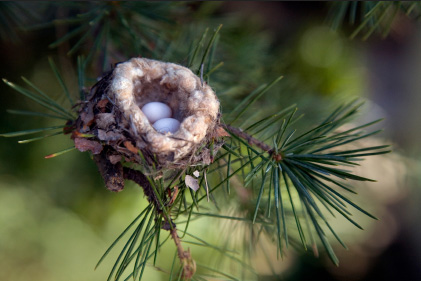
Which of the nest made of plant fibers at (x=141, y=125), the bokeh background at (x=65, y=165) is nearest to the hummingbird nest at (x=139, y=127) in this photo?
the nest made of plant fibers at (x=141, y=125)

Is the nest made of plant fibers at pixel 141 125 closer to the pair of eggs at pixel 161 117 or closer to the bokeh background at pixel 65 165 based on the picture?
the pair of eggs at pixel 161 117

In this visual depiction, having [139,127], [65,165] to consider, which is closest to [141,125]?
[139,127]

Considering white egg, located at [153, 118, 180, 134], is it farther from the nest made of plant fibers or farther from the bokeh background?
the bokeh background

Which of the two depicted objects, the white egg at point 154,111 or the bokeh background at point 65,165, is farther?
the bokeh background at point 65,165

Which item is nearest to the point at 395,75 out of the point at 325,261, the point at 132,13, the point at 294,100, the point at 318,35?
the point at 318,35

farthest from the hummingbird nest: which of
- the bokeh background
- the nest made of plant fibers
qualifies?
the bokeh background

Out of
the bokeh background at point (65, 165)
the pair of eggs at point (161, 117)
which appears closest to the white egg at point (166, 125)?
the pair of eggs at point (161, 117)

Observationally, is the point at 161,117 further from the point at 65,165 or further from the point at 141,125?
the point at 65,165
